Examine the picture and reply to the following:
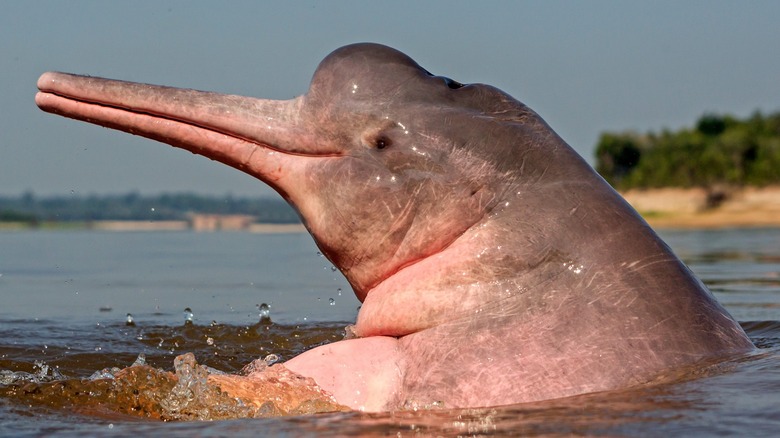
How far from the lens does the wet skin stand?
195 inches

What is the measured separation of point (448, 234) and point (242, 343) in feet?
12.6

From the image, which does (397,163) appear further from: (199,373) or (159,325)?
(159,325)

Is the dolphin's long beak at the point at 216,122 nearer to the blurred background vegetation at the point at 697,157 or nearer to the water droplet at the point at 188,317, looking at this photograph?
the water droplet at the point at 188,317

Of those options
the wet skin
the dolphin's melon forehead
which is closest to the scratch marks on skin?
the wet skin

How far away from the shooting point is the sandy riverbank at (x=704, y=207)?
63.5m

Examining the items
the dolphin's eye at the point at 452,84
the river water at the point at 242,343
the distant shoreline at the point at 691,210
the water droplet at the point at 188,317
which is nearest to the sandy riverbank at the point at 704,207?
the distant shoreline at the point at 691,210

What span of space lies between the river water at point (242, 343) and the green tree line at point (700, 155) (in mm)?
55242

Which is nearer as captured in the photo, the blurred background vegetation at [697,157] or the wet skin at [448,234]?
the wet skin at [448,234]

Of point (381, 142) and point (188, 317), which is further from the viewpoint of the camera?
point (188, 317)

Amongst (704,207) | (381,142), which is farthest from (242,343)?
(704,207)

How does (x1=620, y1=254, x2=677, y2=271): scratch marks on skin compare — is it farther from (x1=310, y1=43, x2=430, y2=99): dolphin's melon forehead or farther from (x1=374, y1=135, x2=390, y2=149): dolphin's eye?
(x1=310, y1=43, x2=430, y2=99): dolphin's melon forehead

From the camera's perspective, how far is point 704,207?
7188cm

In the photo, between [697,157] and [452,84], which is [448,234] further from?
[697,157]

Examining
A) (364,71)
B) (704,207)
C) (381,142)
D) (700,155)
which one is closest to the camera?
(381,142)
